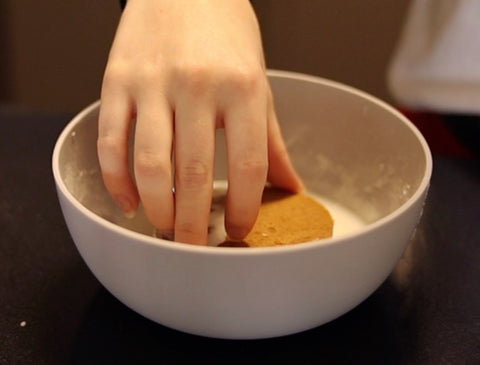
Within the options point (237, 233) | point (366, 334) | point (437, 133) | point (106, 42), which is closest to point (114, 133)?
point (237, 233)

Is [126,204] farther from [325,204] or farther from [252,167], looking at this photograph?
[325,204]

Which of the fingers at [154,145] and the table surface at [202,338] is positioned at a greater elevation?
the fingers at [154,145]

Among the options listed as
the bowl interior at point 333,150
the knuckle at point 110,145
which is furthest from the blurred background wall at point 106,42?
the knuckle at point 110,145

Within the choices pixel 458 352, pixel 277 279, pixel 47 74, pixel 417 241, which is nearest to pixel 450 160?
pixel 417 241

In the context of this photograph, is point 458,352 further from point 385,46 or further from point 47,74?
point 47,74

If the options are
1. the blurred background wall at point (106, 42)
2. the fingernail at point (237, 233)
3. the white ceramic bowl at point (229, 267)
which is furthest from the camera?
the blurred background wall at point (106, 42)

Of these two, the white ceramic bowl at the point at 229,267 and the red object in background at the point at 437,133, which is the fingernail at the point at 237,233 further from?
the red object in background at the point at 437,133
